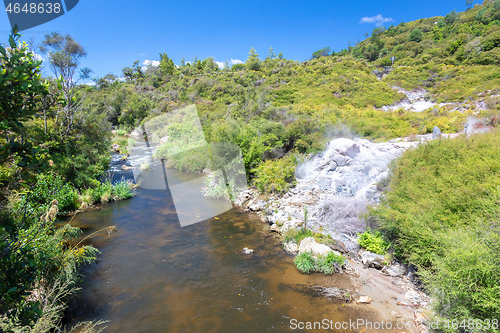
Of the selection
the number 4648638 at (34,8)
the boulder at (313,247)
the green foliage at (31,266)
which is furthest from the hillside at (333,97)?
the number 4648638 at (34,8)

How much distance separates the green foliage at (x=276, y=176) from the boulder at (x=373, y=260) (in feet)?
17.9

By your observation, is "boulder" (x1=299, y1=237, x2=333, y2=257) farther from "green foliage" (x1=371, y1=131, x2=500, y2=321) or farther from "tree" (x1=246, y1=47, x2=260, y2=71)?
"tree" (x1=246, y1=47, x2=260, y2=71)

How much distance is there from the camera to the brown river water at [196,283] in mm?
5488

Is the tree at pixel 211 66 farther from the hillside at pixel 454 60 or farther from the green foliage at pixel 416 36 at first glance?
the green foliage at pixel 416 36

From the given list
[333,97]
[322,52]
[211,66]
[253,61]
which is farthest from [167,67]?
[333,97]

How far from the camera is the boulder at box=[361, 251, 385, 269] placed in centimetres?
713

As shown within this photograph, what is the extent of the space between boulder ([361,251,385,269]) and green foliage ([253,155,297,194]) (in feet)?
17.9

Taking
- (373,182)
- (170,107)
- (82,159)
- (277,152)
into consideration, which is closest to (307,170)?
(277,152)

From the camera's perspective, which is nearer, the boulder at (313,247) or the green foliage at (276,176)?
the boulder at (313,247)

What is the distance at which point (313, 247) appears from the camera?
7828mm

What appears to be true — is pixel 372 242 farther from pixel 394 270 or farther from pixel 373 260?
pixel 394 270

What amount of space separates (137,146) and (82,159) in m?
15.8

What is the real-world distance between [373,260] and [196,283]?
532cm

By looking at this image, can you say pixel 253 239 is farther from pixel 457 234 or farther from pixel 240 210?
pixel 457 234
